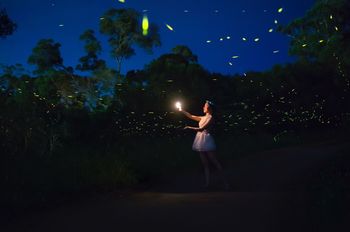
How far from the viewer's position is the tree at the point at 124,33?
38.2 metres

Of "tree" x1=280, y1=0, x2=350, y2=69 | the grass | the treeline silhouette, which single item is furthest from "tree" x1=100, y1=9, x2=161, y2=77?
the grass

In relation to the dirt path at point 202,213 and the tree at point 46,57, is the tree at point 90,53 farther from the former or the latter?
the dirt path at point 202,213

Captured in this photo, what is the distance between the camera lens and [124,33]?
38.6 meters

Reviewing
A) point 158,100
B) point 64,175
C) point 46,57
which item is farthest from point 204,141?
point 46,57

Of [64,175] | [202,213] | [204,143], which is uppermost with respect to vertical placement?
[204,143]

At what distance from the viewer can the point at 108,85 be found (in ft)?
107

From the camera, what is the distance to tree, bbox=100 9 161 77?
3816 cm

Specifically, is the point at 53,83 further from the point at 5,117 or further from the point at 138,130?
the point at 5,117

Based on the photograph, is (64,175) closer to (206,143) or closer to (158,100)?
(206,143)

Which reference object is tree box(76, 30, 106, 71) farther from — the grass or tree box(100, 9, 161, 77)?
the grass

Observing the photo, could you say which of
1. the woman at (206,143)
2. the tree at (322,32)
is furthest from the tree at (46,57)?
the woman at (206,143)

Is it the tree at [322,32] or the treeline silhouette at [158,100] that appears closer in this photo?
the treeline silhouette at [158,100]

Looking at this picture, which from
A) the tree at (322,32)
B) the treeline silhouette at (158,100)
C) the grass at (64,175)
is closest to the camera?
the grass at (64,175)

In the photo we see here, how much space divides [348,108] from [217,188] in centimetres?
2922
